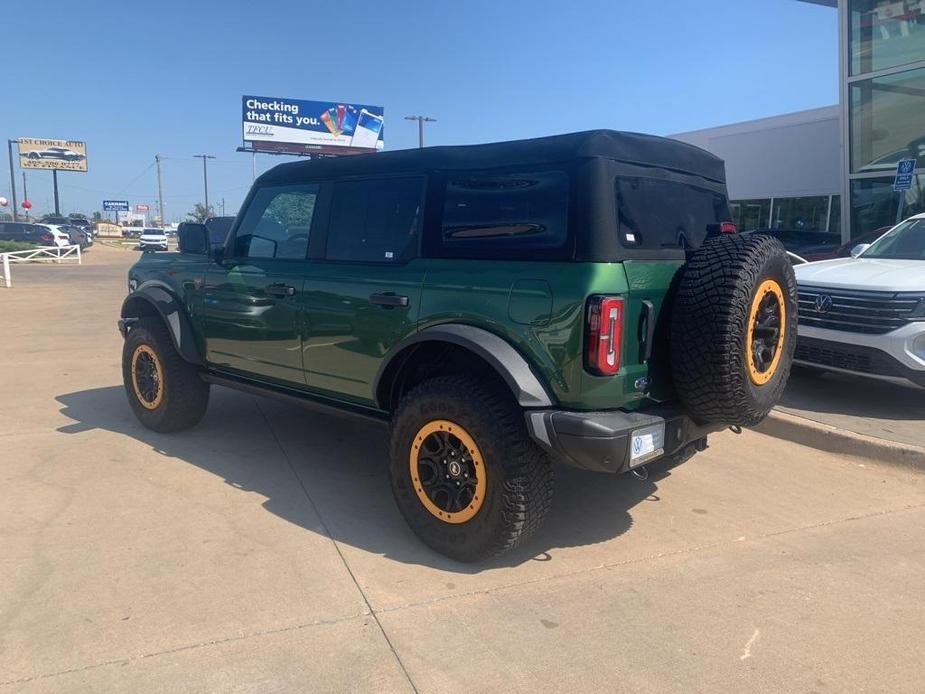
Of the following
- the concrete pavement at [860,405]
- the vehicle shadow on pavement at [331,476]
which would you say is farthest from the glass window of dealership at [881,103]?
the vehicle shadow on pavement at [331,476]

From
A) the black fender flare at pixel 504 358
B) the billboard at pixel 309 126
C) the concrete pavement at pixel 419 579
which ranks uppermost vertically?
the billboard at pixel 309 126

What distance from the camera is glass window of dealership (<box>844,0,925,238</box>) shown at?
46.8 feet

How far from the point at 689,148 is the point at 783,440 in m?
2.73

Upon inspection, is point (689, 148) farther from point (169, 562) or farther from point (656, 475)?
point (169, 562)

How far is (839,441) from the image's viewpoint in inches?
208

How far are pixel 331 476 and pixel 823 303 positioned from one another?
14.1 ft

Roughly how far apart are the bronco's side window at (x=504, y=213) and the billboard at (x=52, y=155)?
273ft

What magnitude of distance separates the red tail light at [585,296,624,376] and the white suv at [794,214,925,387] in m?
3.61

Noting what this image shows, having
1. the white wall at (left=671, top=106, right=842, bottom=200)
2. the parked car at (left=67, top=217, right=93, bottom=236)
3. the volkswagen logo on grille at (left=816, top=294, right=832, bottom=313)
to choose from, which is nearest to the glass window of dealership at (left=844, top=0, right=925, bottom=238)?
the white wall at (left=671, top=106, right=842, bottom=200)

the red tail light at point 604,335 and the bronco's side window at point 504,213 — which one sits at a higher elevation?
the bronco's side window at point 504,213

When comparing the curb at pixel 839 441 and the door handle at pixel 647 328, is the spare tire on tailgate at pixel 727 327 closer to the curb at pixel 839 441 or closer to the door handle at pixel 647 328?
the door handle at pixel 647 328

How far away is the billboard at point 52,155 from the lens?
73438 mm

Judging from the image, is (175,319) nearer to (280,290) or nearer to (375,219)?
(280,290)

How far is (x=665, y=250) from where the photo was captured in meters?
3.54
